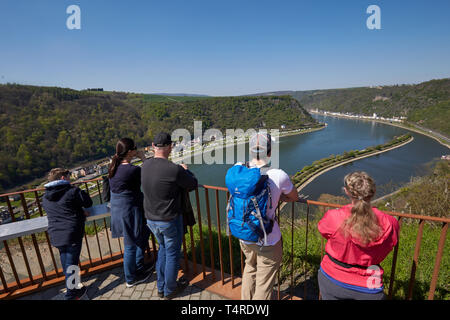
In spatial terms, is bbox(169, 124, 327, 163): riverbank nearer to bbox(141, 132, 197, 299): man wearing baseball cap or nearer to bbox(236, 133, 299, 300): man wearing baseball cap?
bbox(141, 132, 197, 299): man wearing baseball cap

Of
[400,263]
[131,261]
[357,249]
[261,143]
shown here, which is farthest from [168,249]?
[400,263]

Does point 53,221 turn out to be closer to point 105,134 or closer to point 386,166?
point 386,166

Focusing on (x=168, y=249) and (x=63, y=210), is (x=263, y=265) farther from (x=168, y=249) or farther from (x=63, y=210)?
(x=63, y=210)

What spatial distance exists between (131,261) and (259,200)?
167cm

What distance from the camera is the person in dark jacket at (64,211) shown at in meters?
2.08

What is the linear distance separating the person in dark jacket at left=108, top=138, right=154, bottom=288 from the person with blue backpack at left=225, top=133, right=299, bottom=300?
3.46 ft

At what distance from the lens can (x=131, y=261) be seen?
7.95 ft

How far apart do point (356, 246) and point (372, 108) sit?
14047 cm

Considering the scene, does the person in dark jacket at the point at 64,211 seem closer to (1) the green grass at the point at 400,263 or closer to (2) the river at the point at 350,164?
(1) the green grass at the point at 400,263

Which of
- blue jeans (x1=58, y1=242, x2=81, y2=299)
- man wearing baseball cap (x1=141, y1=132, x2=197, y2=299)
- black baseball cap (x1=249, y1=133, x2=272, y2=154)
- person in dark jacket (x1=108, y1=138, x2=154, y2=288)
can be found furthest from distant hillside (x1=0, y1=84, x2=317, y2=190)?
black baseball cap (x1=249, y1=133, x2=272, y2=154)

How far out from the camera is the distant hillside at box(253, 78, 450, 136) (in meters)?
78.2

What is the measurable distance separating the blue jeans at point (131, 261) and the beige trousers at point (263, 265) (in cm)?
123

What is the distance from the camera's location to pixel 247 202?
61.9 inches

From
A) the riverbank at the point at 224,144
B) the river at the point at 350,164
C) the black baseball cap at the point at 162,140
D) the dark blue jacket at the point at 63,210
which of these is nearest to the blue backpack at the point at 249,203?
the black baseball cap at the point at 162,140
